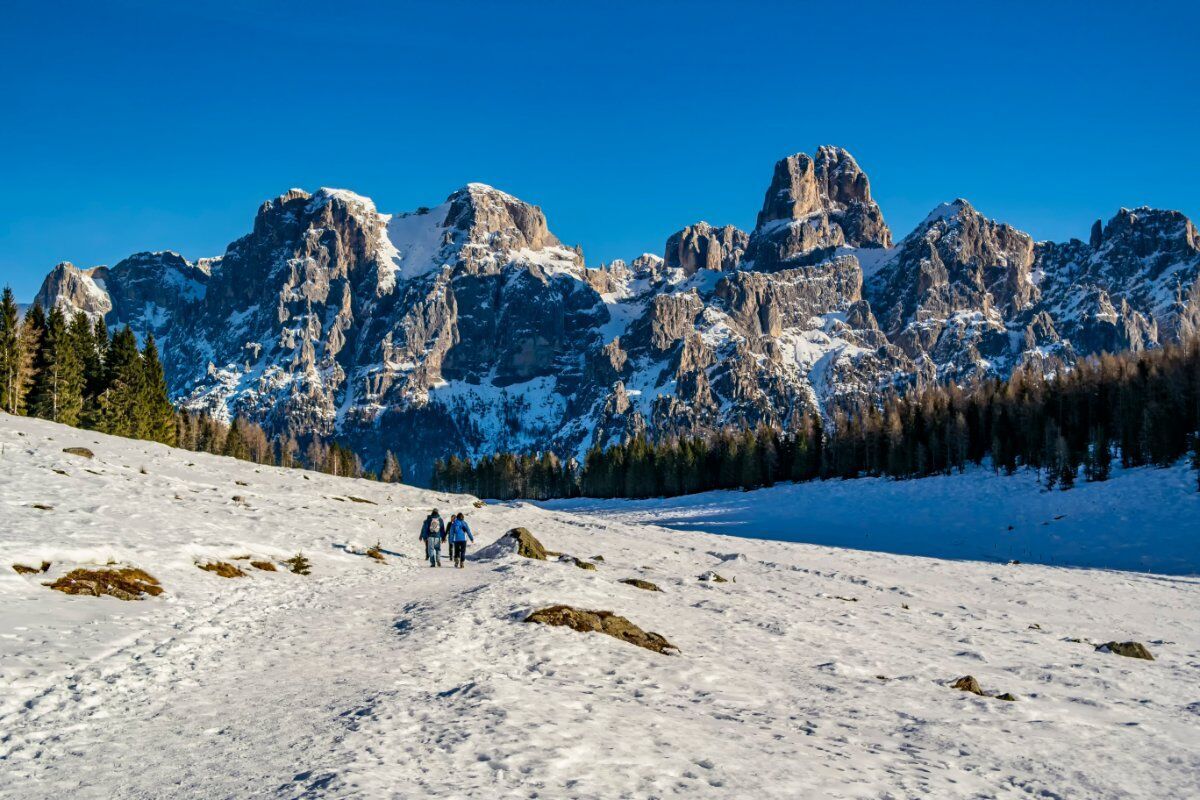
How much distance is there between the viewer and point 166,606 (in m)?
17.3

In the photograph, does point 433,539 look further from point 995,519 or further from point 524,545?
point 995,519

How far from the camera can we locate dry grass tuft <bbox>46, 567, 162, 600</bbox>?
17.0 meters

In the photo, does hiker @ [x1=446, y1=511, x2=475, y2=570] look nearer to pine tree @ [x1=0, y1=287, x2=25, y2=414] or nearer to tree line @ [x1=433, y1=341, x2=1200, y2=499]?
pine tree @ [x1=0, y1=287, x2=25, y2=414]

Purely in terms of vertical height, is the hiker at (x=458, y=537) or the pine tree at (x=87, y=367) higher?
the pine tree at (x=87, y=367)

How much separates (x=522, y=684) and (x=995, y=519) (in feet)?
209

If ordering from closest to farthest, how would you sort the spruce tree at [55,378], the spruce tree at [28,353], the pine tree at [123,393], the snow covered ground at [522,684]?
the snow covered ground at [522,684] → the spruce tree at [28,353] → the spruce tree at [55,378] → the pine tree at [123,393]

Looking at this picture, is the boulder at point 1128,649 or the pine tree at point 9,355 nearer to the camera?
the boulder at point 1128,649

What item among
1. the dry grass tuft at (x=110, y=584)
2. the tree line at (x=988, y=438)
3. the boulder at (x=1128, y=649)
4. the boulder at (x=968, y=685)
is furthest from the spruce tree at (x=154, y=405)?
the boulder at (x=1128, y=649)

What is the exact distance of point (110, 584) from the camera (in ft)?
58.3

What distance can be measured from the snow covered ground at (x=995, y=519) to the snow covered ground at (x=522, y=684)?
25.1 m

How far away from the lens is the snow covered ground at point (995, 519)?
50.5 meters

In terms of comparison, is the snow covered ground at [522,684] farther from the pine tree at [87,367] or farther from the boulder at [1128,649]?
the pine tree at [87,367]

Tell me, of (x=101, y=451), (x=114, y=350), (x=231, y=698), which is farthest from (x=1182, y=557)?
(x=114, y=350)

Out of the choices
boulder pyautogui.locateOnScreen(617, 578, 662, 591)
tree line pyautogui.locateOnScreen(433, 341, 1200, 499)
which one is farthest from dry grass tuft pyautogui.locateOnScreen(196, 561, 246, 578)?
tree line pyautogui.locateOnScreen(433, 341, 1200, 499)
